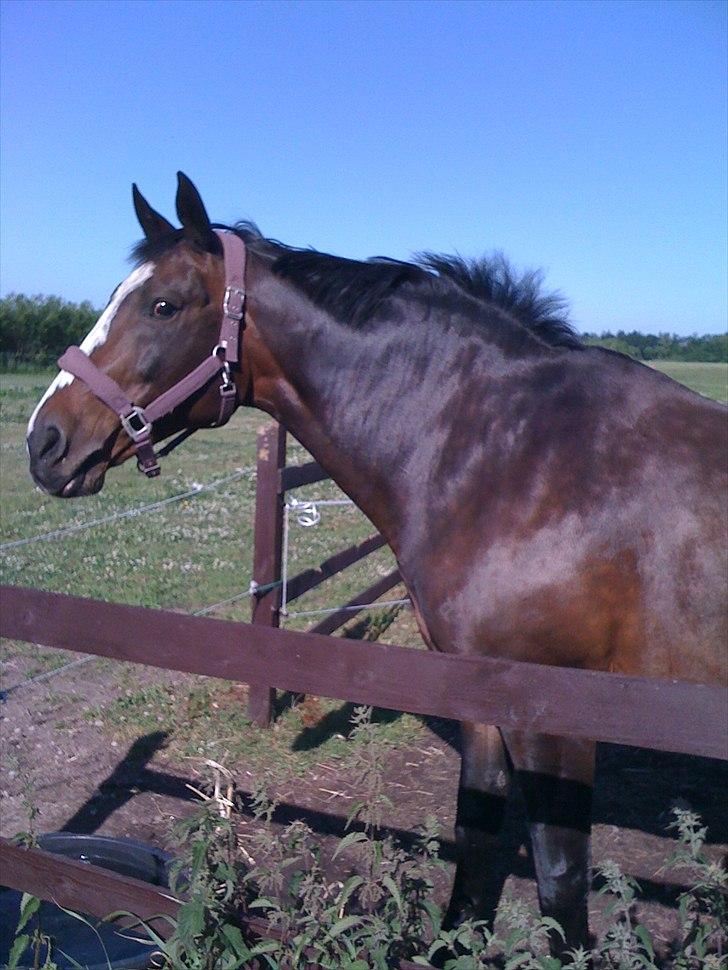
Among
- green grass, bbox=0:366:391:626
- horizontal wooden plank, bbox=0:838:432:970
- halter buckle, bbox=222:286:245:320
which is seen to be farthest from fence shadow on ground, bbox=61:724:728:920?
green grass, bbox=0:366:391:626

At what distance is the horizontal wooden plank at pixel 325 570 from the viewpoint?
5273 millimetres

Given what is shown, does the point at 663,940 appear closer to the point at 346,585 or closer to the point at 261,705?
the point at 261,705

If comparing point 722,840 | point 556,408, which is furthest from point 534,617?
point 722,840

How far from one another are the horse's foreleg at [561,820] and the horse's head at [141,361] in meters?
1.61

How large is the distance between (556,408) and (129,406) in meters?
1.42

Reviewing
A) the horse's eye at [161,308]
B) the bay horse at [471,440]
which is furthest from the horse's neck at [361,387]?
the horse's eye at [161,308]

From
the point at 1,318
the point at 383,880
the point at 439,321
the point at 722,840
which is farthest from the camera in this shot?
the point at 1,318

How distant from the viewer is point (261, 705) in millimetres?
5023

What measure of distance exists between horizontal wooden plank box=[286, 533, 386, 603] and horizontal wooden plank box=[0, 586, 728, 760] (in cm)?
305

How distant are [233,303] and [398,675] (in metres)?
1.62

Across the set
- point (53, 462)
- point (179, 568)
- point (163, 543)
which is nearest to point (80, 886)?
point (53, 462)

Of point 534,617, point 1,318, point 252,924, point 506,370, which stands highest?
point 1,318

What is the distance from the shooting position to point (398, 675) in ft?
6.03

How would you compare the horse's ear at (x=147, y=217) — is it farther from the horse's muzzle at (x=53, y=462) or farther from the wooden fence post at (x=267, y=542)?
the wooden fence post at (x=267, y=542)
